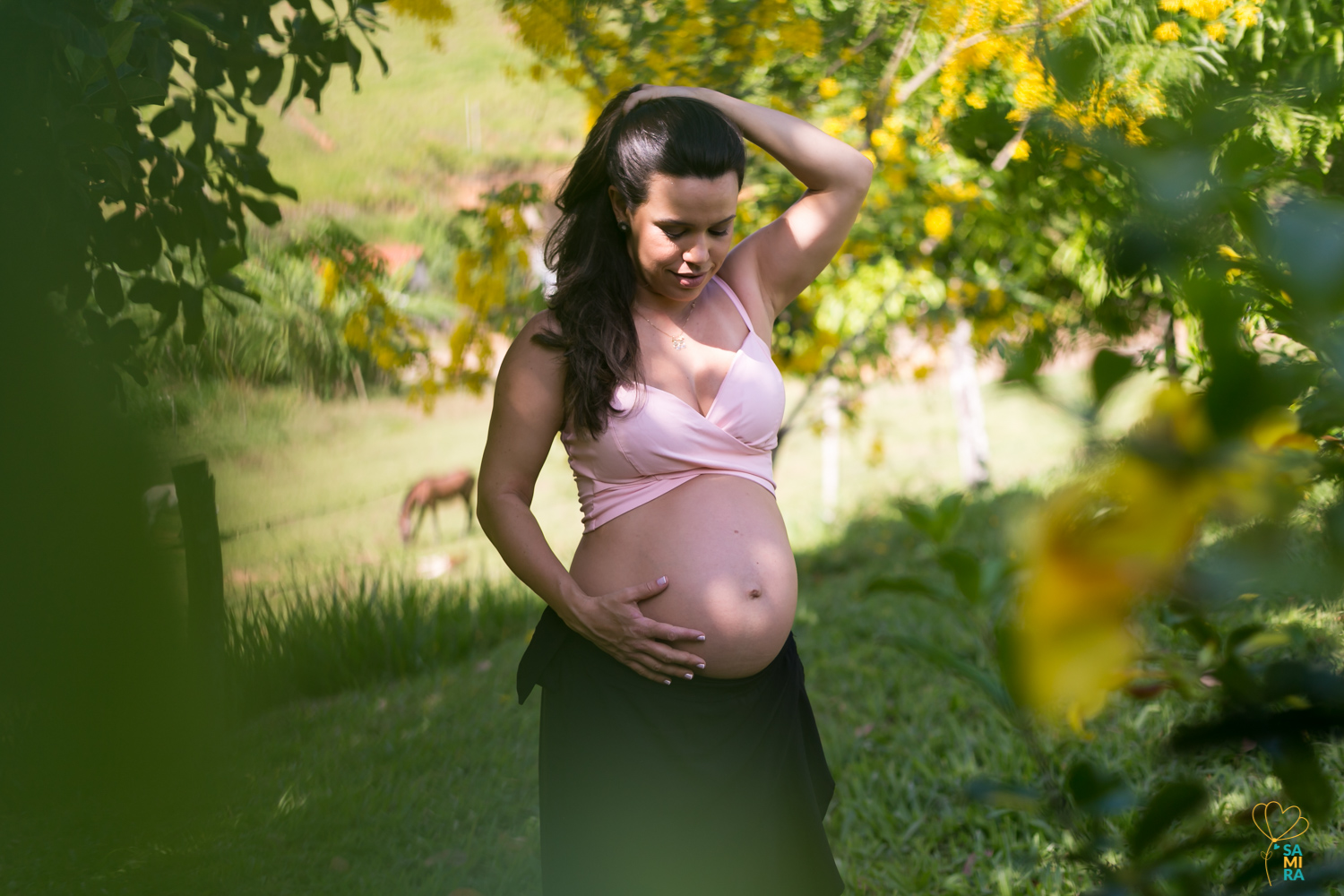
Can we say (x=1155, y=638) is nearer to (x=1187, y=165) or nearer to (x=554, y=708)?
(x=554, y=708)

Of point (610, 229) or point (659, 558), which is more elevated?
point (610, 229)

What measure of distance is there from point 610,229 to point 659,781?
3.38 ft

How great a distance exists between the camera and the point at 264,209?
248 centimetres

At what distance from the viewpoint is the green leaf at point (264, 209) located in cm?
245

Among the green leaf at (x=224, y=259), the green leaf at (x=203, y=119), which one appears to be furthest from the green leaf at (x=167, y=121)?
the green leaf at (x=224, y=259)

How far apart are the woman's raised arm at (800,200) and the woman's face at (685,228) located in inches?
8.6

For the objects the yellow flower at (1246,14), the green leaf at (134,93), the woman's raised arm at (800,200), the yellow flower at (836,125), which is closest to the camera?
the green leaf at (134,93)

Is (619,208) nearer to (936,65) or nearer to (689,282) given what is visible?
(689,282)

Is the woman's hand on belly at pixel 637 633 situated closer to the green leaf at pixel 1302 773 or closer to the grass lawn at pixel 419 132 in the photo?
the green leaf at pixel 1302 773

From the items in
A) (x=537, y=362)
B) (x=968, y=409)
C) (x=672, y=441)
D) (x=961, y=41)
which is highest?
(x=961, y=41)

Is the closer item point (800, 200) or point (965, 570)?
point (965, 570)

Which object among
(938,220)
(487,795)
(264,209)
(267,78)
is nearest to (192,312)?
(264,209)

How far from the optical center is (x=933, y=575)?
446 cm

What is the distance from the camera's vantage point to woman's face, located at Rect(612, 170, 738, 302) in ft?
5.19
